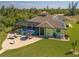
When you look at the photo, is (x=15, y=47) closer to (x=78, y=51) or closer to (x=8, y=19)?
(x=8, y=19)

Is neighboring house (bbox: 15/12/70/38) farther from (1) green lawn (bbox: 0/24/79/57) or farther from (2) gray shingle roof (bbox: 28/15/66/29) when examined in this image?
(1) green lawn (bbox: 0/24/79/57)

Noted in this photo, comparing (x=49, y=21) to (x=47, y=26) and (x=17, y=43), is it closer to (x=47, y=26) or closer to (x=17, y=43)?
(x=47, y=26)

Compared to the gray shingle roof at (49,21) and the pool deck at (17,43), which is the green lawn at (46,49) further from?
the gray shingle roof at (49,21)

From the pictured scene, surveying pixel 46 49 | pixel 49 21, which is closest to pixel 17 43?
pixel 46 49

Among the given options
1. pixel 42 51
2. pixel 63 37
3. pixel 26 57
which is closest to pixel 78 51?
pixel 63 37

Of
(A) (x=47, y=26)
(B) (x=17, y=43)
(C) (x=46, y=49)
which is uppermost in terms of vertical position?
(A) (x=47, y=26)

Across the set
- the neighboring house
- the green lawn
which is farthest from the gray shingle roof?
the green lawn
